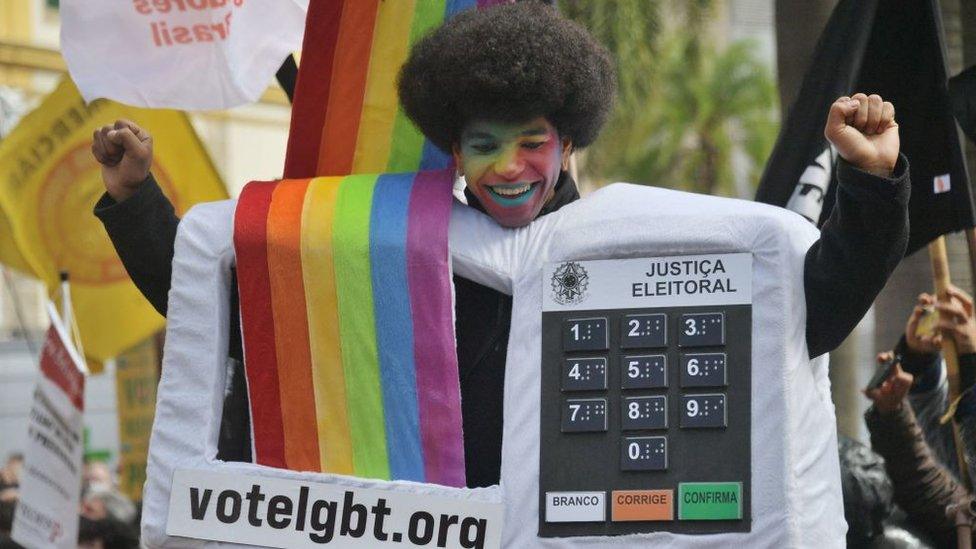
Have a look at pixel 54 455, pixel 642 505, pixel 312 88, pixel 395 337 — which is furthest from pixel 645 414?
pixel 54 455

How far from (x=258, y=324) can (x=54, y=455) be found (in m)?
2.97

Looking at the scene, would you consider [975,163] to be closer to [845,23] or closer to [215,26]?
[845,23]

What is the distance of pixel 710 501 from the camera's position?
11.3ft

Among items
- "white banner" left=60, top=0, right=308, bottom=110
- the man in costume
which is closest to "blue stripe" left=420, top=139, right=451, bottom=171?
the man in costume

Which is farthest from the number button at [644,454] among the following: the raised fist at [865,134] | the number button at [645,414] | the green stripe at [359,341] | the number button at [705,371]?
the raised fist at [865,134]

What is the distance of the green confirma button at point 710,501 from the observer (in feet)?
11.3

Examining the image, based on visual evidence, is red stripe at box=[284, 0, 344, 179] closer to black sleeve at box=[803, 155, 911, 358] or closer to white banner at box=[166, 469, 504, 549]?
white banner at box=[166, 469, 504, 549]

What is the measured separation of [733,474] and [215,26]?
8.69 feet

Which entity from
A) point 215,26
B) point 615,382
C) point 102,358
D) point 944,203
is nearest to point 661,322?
point 615,382

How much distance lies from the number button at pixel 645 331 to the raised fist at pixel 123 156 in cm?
118

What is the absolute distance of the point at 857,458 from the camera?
4.81 meters

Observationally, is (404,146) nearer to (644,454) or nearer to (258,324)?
(258,324)

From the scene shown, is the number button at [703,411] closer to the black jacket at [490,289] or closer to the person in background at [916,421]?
the black jacket at [490,289]

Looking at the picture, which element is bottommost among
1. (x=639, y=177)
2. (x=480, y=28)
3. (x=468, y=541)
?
(x=468, y=541)
